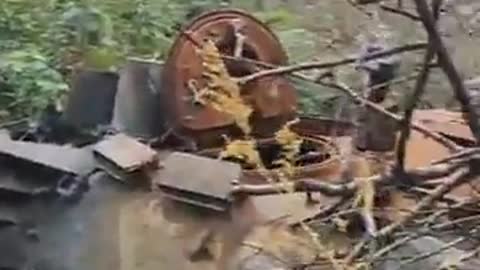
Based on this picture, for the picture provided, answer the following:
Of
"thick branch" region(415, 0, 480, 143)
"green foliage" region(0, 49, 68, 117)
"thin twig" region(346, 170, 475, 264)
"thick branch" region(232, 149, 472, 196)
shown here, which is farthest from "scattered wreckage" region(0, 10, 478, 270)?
"thick branch" region(415, 0, 480, 143)

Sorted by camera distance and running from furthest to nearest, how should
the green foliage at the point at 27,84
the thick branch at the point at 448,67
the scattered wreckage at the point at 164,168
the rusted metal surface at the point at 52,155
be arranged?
the green foliage at the point at 27,84
the rusted metal surface at the point at 52,155
the scattered wreckage at the point at 164,168
the thick branch at the point at 448,67

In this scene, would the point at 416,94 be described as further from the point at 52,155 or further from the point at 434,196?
the point at 52,155

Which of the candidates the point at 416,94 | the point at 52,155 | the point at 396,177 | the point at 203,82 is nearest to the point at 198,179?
the point at 203,82

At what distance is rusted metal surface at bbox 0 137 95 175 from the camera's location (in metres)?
3.07

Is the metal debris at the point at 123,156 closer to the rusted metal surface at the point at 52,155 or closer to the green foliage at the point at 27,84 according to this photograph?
the rusted metal surface at the point at 52,155

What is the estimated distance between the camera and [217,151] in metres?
3.06

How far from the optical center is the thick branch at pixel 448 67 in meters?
1.16

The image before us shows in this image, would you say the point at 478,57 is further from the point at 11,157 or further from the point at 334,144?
the point at 11,157

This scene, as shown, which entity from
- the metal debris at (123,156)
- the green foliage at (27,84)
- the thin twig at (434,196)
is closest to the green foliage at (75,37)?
the green foliage at (27,84)

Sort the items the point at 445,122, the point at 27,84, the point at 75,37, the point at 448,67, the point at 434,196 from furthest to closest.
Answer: the point at 75,37 → the point at 27,84 → the point at 445,122 → the point at 434,196 → the point at 448,67

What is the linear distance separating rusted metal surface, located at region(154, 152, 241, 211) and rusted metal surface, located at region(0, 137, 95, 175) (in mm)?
286

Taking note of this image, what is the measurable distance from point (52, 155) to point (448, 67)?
6.89ft

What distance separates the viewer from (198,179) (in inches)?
110

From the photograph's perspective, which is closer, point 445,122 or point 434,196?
point 434,196
